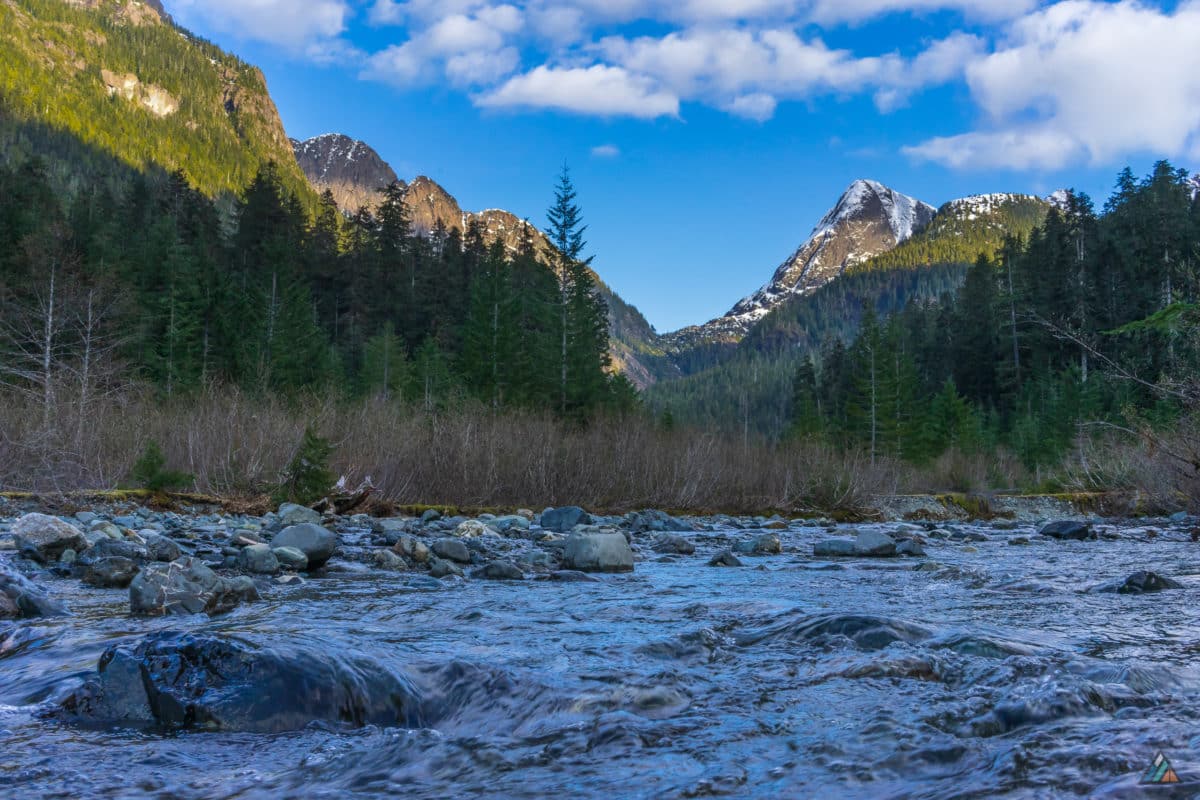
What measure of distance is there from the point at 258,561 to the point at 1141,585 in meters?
6.59

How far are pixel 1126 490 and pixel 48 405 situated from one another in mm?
22048

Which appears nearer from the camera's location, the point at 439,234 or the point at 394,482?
the point at 394,482

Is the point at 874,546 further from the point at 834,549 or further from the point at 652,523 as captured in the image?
the point at 652,523

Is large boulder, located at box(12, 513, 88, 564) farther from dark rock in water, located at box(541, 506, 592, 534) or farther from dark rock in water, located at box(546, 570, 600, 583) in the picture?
dark rock in water, located at box(541, 506, 592, 534)

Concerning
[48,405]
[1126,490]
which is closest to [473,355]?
[48,405]

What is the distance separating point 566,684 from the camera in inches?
117

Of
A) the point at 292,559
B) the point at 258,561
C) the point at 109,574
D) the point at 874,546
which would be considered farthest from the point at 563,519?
the point at 109,574

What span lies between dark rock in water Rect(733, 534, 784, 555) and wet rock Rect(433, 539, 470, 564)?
364cm

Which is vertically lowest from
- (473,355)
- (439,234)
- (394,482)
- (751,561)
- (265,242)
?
(751,561)

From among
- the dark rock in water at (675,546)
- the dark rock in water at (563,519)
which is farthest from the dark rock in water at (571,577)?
the dark rock in water at (563,519)

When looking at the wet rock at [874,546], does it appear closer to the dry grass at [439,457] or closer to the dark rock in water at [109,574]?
the dry grass at [439,457]

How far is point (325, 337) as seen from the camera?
1711 inches

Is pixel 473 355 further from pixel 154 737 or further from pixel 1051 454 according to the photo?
pixel 154 737

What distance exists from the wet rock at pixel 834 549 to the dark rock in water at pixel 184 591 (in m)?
6.44
